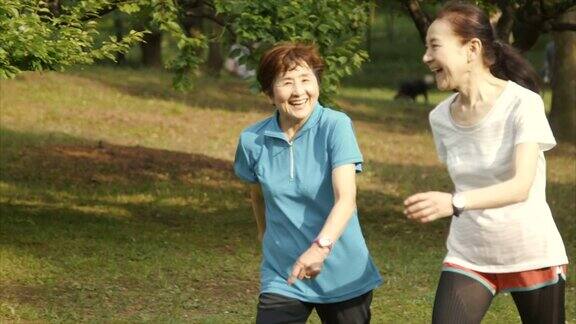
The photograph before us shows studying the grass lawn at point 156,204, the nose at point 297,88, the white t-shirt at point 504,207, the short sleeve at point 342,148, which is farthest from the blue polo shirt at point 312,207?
the grass lawn at point 156,204

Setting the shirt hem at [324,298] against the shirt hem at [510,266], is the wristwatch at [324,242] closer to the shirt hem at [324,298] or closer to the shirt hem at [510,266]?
the shirt hem at [324,298]

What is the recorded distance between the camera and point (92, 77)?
2852cm

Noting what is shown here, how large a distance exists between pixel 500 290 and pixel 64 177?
12.5 m

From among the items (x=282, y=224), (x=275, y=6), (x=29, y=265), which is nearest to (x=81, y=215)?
(x=29, y=265)

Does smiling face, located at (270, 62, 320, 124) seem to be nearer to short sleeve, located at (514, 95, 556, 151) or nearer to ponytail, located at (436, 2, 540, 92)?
ponytail, located at (436, 2, 540, 92)

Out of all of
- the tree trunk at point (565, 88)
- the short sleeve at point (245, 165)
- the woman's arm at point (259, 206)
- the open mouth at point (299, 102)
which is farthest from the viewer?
the tree trunk at point (565, 88)

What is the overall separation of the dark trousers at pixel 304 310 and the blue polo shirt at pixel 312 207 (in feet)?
0.11

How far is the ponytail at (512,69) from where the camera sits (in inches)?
227

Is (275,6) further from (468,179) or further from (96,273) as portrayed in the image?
(468,179)

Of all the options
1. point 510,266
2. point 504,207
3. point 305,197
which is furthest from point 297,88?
point 510,266

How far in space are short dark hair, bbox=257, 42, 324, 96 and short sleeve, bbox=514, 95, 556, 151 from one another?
904 mm

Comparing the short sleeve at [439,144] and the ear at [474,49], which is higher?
the ear at [474,49]

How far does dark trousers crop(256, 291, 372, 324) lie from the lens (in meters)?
5.78

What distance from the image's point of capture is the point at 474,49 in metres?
5.59
